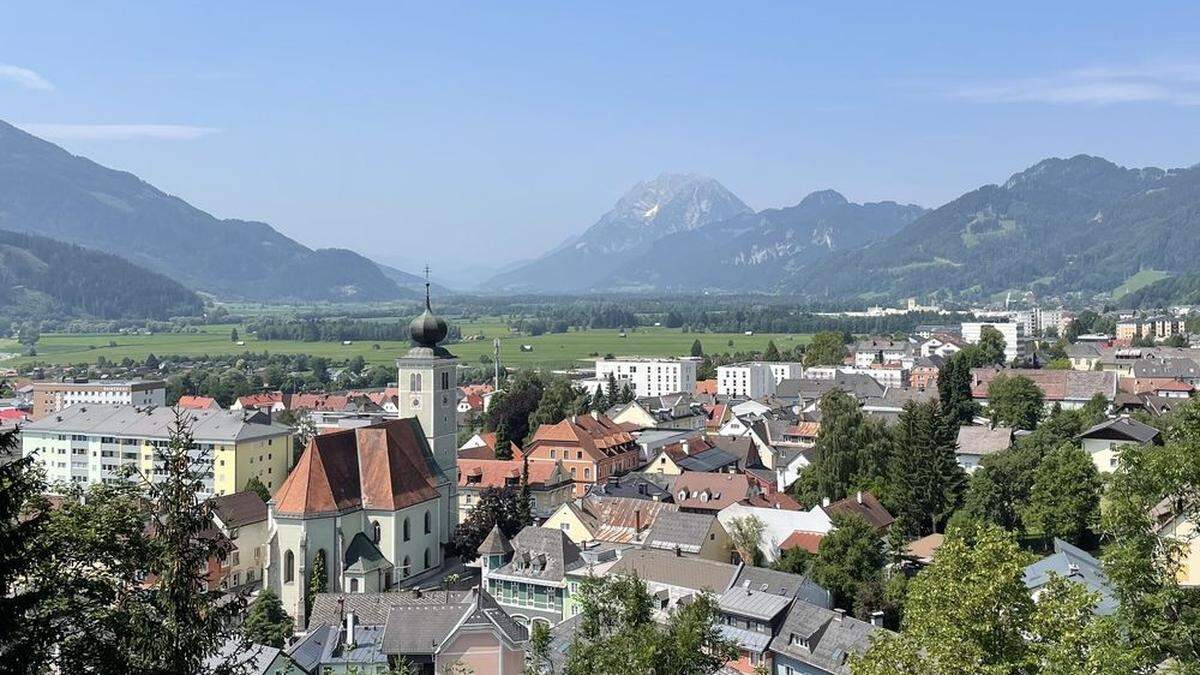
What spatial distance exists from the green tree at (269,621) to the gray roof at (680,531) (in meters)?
13.1

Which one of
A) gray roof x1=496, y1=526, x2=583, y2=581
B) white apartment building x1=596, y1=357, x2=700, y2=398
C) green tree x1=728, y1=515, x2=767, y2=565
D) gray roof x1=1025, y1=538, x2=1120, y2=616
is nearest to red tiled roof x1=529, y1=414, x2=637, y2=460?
green tree x1=728, y1=515, x2=767, y2=565

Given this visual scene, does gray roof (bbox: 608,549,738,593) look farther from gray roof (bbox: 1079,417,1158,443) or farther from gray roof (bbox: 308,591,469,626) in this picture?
gray roof (bbox: 1079,417,1158,443)

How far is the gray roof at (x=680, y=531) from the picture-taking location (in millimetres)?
39375

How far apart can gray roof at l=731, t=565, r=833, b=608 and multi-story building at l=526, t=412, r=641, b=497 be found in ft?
80.3

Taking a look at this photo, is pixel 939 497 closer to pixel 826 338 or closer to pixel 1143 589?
pixel 1143 589

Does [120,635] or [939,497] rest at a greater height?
[120,635]

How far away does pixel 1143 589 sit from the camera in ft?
54.4

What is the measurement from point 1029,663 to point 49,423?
2833 inches

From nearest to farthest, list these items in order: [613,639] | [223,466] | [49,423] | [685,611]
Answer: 1. [613,639]
2. [685,611]
3. [223,466]
4. [49,423]

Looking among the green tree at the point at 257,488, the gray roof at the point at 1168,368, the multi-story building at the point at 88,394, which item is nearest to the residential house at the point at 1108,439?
the green tree at the point at 257,488

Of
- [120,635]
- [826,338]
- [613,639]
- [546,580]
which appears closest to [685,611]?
[613,639]

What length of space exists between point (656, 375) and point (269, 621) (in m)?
86.4

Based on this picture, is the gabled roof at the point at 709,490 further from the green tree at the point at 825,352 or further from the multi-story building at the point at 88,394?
the green tree at the point at 825,352

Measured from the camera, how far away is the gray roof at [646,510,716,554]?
3938 cm
